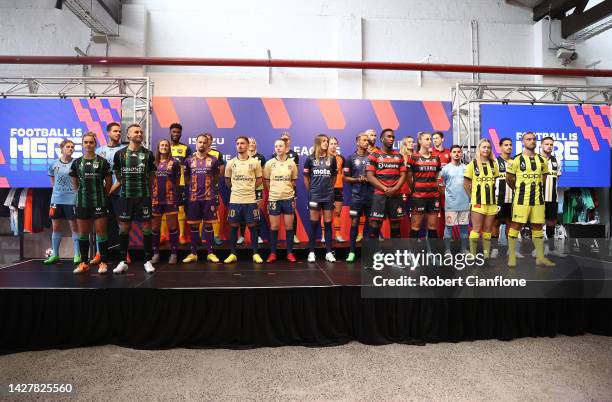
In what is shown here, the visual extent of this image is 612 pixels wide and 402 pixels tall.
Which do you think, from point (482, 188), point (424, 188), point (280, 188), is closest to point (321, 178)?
point (280, 188)

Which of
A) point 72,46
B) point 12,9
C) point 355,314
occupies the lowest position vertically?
point 355,314

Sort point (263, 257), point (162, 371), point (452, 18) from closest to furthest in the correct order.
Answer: point (162, 371) < point (263, 257) < point (452, 18)

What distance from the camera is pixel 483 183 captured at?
446cm

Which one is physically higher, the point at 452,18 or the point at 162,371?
the point at 452,18

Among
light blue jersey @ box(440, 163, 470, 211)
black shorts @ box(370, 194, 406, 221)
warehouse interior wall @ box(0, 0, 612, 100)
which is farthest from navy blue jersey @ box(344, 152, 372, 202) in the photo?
warehouse interior wall @ box(0, 0, 612, 100)

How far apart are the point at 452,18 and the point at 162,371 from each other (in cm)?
868

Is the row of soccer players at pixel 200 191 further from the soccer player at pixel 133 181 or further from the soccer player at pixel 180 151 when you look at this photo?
the soccer player at pixel 180 151

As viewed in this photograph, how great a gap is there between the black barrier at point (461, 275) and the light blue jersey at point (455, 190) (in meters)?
0.77

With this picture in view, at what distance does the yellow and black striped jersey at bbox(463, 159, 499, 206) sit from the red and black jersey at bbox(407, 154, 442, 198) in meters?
0.41

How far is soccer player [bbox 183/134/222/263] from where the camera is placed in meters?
4.84

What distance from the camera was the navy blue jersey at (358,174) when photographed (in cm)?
498

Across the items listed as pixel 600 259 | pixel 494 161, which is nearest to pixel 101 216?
pixel 494 161

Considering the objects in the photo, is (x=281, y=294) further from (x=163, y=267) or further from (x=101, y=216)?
(x=101, y=216)

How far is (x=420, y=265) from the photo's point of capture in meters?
4.18
